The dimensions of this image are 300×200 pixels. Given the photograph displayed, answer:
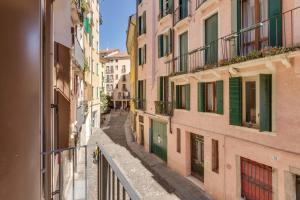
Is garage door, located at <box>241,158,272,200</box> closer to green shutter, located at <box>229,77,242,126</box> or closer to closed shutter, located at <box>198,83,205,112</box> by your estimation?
green shutter, located at <box>229,77,242,126</box>

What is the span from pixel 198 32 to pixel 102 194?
1144cm

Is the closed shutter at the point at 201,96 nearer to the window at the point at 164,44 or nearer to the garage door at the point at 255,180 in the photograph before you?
the garage door at the point at 255,180

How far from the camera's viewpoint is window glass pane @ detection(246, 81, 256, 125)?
9.30m

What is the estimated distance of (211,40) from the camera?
12.4 m

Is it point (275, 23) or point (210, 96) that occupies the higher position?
point (275, 23)

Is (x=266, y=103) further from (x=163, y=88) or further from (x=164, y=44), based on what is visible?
(x=164, y=44)

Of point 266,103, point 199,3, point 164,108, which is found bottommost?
point 164,108

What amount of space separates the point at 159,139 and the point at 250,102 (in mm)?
10776

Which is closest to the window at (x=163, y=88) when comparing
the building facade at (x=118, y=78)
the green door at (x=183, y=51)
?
the green door at (x=183, y=51)

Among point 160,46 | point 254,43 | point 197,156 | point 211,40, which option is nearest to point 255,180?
point 254,43

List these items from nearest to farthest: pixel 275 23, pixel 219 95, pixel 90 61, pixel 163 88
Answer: pixel 275 23, pixel 219 95, pixel 163 88, pixel 90 61

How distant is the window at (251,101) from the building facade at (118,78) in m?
61.4

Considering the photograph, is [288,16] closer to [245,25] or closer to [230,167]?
[245,25]

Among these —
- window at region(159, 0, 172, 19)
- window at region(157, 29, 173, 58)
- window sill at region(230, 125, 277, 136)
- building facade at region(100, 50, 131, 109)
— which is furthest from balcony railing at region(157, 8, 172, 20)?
building facade at region(100, 50, 131, 109)
